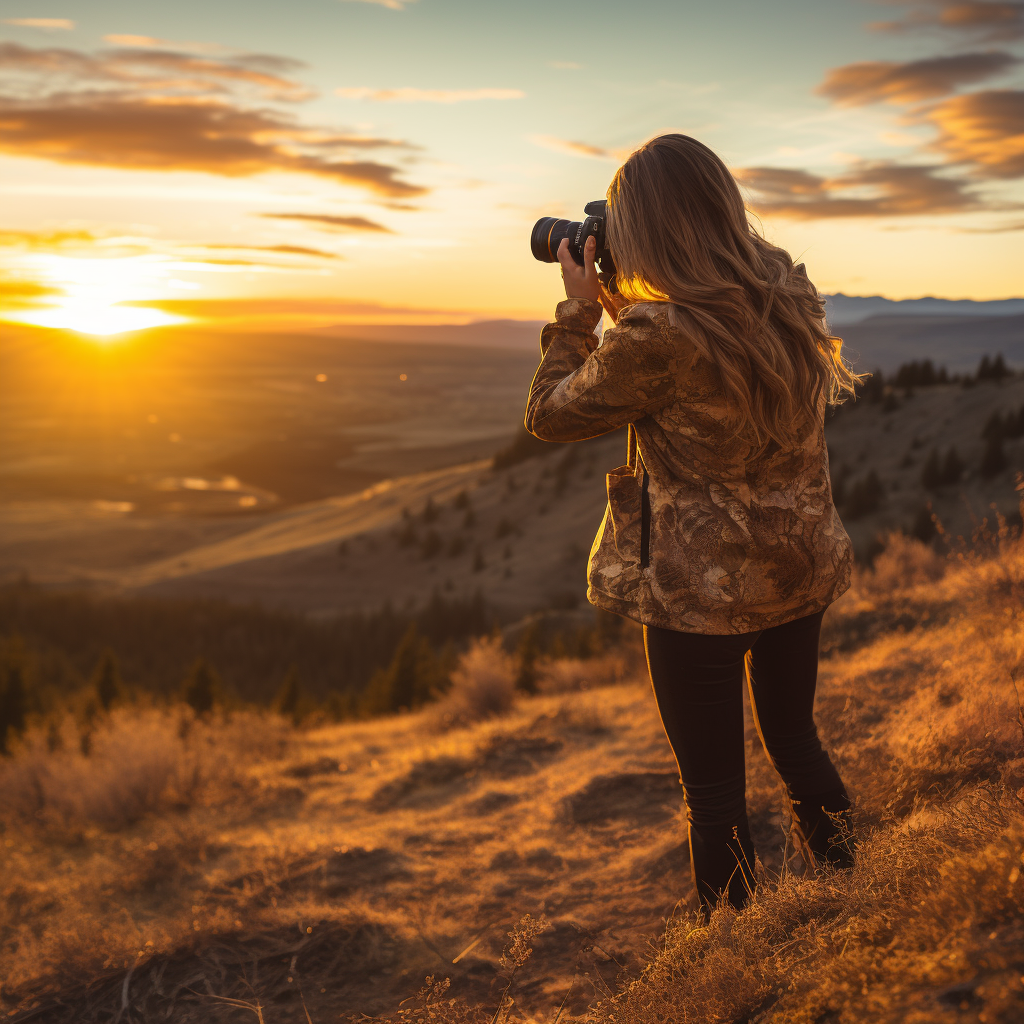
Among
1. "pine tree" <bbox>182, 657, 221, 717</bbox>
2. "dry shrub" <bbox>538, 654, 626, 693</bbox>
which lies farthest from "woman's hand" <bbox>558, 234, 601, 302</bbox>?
"pine tree" <bbox>182, 657, 221, 717</bbox>

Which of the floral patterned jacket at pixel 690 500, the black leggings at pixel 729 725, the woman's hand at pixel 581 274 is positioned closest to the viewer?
the floral patterned jacket at pixel 690 500

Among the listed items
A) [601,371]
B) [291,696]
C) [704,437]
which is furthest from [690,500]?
[291,696]

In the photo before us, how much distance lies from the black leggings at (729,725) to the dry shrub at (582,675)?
7.72 meters

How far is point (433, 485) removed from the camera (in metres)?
52.0

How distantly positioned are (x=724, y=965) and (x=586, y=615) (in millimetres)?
21184

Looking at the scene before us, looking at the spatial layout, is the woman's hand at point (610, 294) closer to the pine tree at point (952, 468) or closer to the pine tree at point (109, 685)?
the pine tree at point (109, 685)

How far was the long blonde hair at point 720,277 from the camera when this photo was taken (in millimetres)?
1747

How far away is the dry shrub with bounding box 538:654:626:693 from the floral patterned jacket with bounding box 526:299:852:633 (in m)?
8.18

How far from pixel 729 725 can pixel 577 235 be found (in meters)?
1.30

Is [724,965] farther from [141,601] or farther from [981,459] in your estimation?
[141,601]

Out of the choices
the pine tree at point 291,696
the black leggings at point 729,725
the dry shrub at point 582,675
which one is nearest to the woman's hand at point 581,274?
the black leggings at point 729,725

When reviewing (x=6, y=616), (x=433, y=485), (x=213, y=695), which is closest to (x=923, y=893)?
(x=213, y=695)

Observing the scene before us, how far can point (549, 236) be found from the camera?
7.35 feet

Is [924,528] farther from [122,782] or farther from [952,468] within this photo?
[122,782]
